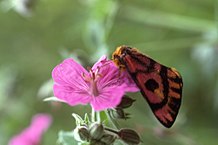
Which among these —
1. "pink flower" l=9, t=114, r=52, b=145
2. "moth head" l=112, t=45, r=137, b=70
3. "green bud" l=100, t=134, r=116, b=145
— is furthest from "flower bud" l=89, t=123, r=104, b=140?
"pink flower" l=9, t=114, r=52, b=145

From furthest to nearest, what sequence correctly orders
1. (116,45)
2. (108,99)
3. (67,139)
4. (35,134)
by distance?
(116,45) → (35,134) → (67,139) → (108,99)

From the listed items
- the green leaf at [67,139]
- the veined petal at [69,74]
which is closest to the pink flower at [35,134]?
the green leaf at [67,139]

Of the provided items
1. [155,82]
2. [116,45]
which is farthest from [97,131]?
[116,45]

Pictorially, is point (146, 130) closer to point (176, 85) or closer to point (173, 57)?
point (176, 85)

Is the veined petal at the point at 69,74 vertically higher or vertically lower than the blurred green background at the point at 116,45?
lower

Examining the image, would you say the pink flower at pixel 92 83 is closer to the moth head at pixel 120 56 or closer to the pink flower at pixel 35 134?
the moth head at pixel 120 56

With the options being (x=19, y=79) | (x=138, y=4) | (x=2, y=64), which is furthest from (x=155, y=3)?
(x=2, y=64)

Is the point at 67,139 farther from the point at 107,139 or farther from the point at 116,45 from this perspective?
the point at 116,45

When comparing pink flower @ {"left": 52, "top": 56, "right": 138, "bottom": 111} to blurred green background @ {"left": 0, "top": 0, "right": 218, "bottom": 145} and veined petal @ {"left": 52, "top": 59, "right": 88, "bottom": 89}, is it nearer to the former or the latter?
veined petal @ {"left": 52, "top": 59, "right": 88, "bottom": 89}
